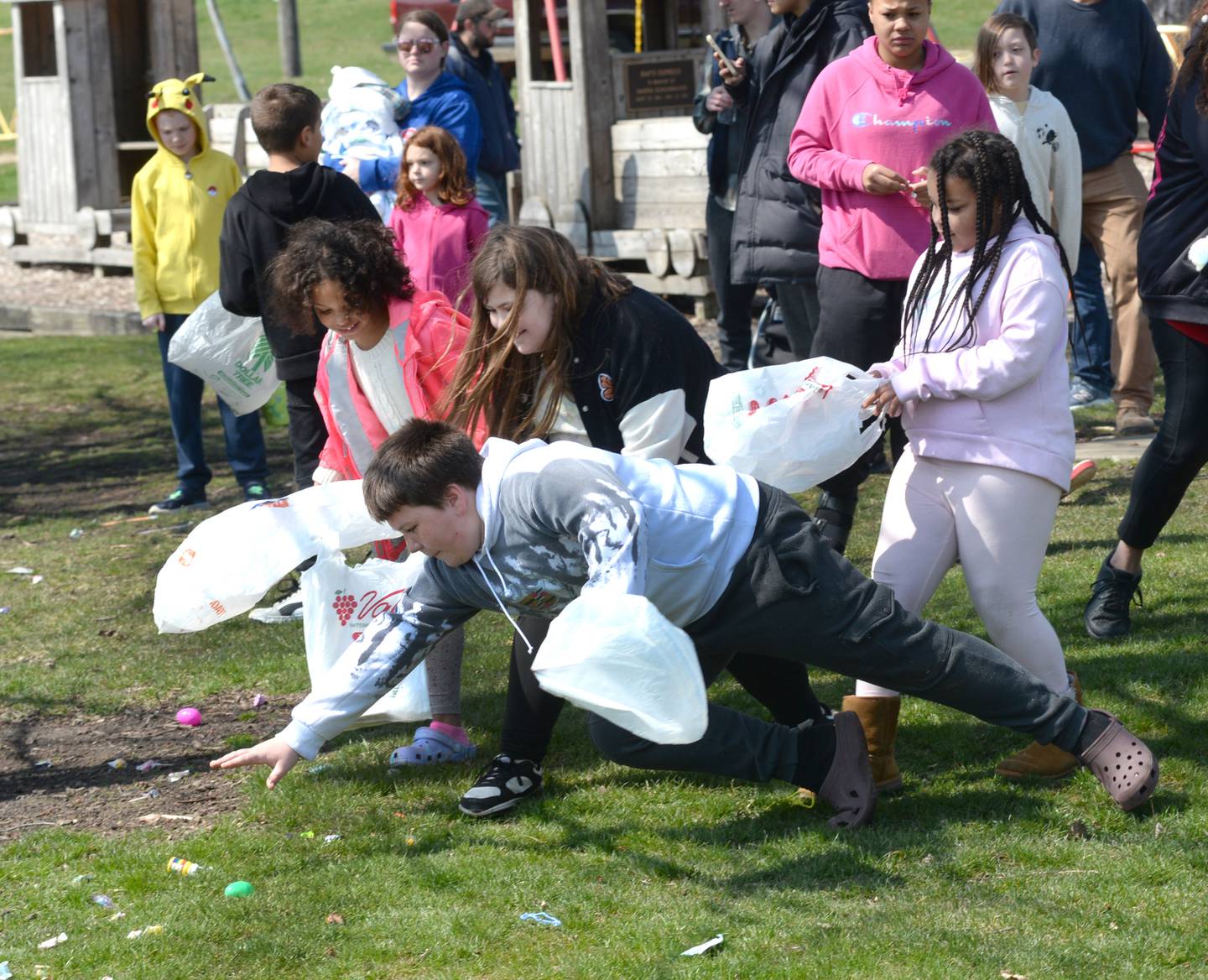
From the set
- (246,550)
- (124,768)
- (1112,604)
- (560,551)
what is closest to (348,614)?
(246,550)

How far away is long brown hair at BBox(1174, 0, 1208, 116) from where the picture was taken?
4.15 metres

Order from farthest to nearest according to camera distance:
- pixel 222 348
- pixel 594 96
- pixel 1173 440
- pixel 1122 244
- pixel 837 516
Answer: pixel 594 96, pixel 1122 244, pixel 222 348, pixel 837 516, pixel 1173 440

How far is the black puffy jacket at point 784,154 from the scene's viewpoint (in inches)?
234

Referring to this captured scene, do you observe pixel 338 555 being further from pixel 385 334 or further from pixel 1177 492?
pixel 1177 492

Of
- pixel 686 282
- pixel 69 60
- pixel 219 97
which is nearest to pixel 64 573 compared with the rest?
pixel 686 282

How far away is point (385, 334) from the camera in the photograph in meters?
4.44

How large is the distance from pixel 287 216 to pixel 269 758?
2656 millimetres

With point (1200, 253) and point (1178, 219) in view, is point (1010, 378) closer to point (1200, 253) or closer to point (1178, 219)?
point (1200, 253)

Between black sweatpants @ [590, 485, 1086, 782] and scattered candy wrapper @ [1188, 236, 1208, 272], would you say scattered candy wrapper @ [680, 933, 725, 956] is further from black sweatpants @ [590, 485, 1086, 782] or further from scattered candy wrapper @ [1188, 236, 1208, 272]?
scattered candy wrapper @ [1188, 236, 1208, 272]

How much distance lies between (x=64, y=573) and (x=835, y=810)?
174 inches

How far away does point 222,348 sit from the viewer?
6.11m

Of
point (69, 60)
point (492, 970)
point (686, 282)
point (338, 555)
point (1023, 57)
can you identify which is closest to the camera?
point (492, 970)

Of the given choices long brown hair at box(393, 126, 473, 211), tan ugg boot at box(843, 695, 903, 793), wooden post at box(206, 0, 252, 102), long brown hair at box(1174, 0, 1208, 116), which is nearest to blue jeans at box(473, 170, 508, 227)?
long brown hair at box(393, 126, 473, 211)

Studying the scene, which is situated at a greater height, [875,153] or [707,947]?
[875,153]
